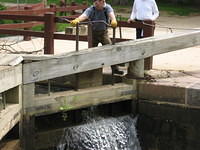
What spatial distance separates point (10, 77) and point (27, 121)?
103 centimetres

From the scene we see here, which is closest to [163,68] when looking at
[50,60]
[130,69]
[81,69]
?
[130,69]

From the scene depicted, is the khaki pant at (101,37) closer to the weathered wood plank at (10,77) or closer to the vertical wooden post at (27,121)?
the vertical wooden post at (27,121)

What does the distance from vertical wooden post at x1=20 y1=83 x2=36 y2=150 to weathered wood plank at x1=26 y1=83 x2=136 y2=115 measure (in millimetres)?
78

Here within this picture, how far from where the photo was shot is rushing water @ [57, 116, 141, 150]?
29.4ft

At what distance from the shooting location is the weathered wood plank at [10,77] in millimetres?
7195

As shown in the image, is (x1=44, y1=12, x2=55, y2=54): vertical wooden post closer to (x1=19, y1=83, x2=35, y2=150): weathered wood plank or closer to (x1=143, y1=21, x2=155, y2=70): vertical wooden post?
(x1=143, y1=21, x2=155, y2=70): vertical wooden post

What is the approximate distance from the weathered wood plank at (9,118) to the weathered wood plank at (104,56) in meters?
0.44

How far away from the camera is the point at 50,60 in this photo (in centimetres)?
807

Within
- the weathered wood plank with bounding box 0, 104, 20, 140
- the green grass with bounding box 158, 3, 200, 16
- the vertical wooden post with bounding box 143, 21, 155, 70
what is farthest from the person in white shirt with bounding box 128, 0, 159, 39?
the green grass with bounding box 158, 3, 200, 16

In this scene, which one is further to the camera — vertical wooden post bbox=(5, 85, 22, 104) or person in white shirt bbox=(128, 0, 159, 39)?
person in white shirt bbox=(128, 0, 159, 39)

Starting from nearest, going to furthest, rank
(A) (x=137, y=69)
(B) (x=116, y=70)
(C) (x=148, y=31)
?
(A) (x=137, y=69) < (B) (x=116, y=70) < (C) (x=148, y=31)

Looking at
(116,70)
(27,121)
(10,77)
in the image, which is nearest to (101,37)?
(116,70)

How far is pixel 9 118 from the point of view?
7.54 meters

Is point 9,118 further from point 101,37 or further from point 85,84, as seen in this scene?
point 101,37
